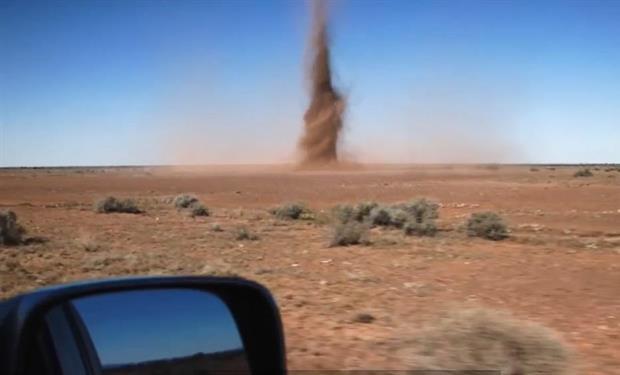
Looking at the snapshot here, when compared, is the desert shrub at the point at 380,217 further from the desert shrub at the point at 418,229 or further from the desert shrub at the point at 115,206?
the desert shrub at the point at 115,206

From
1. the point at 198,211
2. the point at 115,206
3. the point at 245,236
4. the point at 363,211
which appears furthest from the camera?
the point at 115,206

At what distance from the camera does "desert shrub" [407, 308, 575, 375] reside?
7.20m

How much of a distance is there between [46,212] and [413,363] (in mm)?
31781

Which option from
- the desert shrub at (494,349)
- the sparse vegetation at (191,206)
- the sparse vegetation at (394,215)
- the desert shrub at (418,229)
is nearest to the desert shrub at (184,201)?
the sparse vegetation at (191,206)

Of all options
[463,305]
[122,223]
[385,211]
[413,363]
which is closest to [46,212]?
[122,223]

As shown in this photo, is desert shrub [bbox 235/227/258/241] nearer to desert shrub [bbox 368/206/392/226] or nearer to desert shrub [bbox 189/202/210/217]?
desert shrub [bbox 368/206/392/226]

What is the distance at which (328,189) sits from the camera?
62.2 metres

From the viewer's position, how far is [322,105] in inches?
2344

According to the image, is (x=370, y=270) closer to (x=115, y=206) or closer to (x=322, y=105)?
(x=115, y=206)

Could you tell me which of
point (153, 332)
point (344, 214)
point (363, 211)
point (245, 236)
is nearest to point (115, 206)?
point (363, 211)

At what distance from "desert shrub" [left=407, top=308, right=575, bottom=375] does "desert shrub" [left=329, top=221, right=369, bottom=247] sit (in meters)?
13.1

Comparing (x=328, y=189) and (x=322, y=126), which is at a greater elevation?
(x=322, y=126)

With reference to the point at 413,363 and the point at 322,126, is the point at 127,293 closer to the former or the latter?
the point at 413,363

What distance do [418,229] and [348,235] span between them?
3778mm
